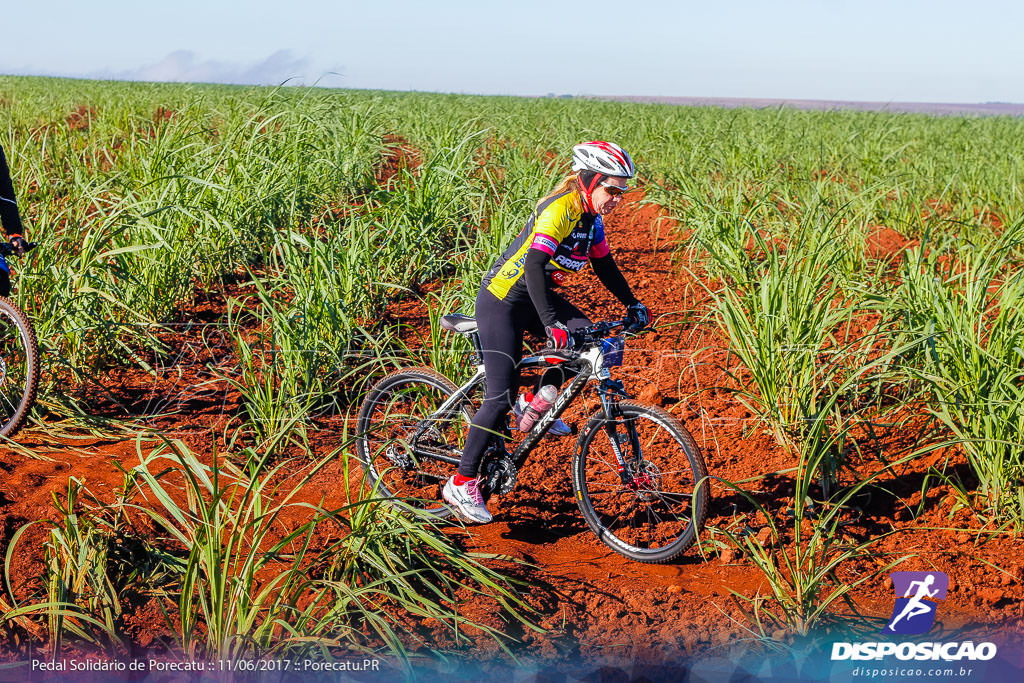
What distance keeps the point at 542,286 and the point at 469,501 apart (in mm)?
1046

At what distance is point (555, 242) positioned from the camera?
3301 millimetres

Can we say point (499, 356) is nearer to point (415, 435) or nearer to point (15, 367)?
point (415, 435)

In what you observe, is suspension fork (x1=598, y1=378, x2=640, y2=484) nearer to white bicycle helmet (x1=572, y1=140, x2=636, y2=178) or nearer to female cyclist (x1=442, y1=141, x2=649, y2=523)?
female cyclist (x1=442, y1=141, x2=649, y2=523)

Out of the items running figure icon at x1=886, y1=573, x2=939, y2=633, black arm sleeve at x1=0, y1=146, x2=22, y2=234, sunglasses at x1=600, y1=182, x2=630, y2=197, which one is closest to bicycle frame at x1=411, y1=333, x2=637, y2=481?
sunglasses at x1=600, y1=182, x2=630, y2=197

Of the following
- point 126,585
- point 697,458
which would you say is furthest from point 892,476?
point 126,585

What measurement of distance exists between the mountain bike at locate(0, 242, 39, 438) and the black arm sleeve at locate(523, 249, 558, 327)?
2615mm

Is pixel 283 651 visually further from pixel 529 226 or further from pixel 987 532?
pixel 987 532

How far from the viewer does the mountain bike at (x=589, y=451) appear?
332 centimetres

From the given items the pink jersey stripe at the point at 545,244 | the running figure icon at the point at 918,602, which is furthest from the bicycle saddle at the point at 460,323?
the running figure icon at the point at 918,602

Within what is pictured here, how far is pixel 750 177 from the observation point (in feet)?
26.6

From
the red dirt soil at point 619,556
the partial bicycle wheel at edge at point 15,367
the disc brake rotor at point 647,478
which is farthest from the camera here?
the partial bicycle wheel at edge at point 15,367

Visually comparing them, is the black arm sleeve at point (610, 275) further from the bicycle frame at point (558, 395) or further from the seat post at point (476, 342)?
the seat post at point (476, 342)

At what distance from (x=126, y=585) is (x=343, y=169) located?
5147 millimetres

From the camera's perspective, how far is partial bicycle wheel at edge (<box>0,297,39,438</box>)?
4.04 m
